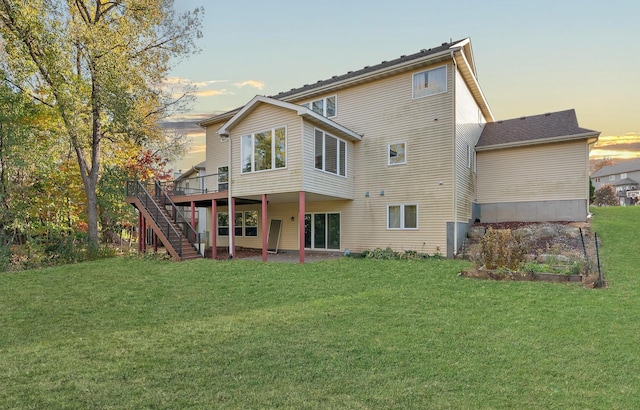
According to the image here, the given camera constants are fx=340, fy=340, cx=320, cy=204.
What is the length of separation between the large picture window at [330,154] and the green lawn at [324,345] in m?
5.61

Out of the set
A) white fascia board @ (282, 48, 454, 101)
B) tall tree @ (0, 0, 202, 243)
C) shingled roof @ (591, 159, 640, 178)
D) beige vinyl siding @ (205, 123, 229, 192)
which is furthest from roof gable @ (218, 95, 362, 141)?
shingled roof @ (591, 159, 640, 178)

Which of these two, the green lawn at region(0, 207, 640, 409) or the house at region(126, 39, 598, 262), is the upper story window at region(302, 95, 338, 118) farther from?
the green lawn at region(0, 207, 640, 409)

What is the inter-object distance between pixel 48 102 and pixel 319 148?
13.4 m

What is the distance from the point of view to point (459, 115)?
42.9 feet

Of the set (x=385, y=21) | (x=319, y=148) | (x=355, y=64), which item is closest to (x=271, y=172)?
(x=319, y=148)

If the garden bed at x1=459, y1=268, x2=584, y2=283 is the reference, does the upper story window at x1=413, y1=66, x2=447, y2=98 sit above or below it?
above

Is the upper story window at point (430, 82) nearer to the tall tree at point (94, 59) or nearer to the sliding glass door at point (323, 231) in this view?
the sliding glass door at point (323, 231)

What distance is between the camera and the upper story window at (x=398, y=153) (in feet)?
43.8

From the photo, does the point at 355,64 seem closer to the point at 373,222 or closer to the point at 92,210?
the point at 373,222

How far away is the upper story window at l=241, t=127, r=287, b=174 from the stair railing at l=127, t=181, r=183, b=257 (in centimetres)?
384

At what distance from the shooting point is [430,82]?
12805mm

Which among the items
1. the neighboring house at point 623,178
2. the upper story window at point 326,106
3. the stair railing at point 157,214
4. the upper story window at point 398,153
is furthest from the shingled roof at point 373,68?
the neighboring house at point 623,178

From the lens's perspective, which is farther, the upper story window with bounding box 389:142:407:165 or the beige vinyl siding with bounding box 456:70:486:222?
the upper story window with bounding box 389:142:407:165

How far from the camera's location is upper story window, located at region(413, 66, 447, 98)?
12547 mm
